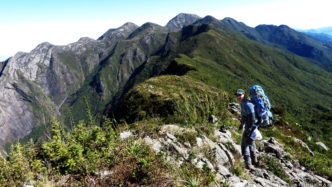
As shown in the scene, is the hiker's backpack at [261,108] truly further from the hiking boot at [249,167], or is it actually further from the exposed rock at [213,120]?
the exposed rock at [213,120]

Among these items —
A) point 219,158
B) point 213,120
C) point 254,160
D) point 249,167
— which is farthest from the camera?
point 213,120

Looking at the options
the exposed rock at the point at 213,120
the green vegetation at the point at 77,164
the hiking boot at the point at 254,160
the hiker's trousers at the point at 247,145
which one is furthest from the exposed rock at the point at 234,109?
the green vegetation at the point at 77,164

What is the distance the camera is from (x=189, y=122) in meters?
9.97

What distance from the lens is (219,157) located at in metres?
7.61

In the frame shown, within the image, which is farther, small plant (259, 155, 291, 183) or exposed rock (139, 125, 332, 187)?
small plant (259, 155, 291, 183)

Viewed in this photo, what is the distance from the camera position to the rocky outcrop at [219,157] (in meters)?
6.55

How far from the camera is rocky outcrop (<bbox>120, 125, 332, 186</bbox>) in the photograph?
21.5 ft

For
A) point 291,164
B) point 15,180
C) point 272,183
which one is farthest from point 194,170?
point 291,164

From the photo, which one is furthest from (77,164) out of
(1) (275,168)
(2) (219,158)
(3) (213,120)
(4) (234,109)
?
(4) (234,109)

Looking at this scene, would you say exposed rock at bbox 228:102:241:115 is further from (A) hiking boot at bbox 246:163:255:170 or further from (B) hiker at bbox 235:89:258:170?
(A) hiking boot at bbox 246:163:255:170

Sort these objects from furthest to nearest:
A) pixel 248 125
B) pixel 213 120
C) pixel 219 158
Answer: pixel 213 120 → pixel 248 125 → pixel 219 158

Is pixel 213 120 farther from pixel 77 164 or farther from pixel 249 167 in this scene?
pixel 77 164

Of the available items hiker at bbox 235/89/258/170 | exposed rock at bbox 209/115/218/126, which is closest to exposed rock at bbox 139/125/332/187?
hiker at bbox 235/89/258/170

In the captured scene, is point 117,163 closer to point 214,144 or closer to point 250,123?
point 214,144
